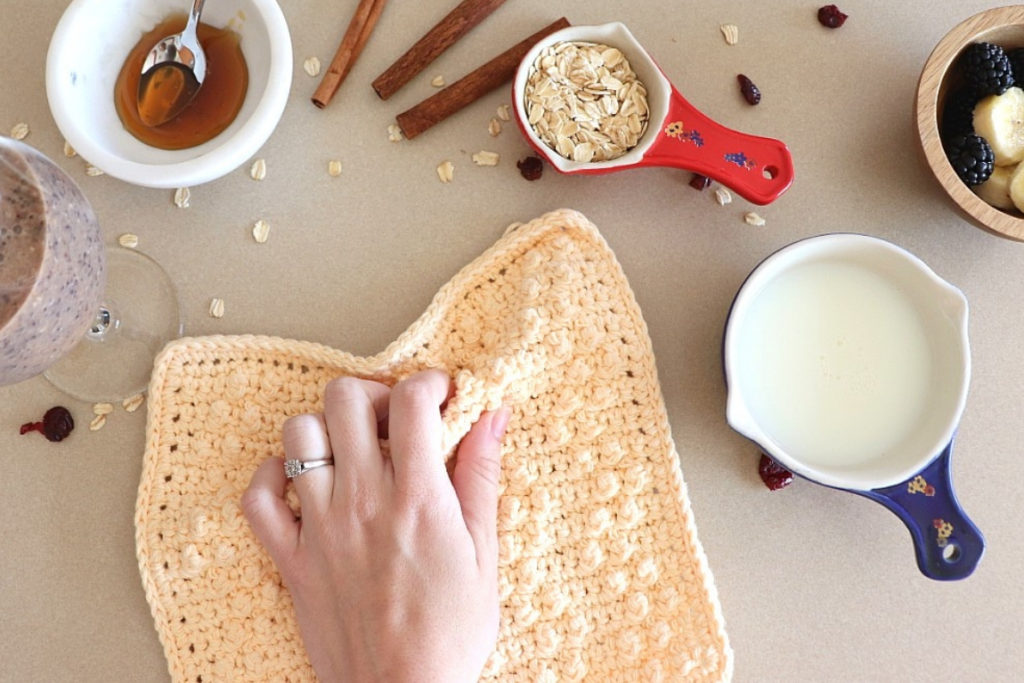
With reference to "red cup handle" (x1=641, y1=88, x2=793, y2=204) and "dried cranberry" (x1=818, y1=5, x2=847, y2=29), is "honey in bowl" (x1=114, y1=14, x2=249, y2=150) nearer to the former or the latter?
"red cup handle" (x1=641, y1=88, x2=793, y2=204)

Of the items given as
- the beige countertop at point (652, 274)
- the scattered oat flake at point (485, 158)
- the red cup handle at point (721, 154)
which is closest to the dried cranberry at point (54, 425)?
the beige countertop at point (652, 274)

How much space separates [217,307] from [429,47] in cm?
37

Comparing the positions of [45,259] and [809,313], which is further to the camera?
[809,313]

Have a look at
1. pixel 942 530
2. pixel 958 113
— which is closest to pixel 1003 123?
pixel 958 113

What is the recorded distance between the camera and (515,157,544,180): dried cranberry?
89 cm

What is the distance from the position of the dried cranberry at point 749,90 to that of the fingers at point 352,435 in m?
0.54

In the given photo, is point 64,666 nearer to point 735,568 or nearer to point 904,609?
point 735,568

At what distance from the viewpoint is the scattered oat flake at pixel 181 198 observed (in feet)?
2.88

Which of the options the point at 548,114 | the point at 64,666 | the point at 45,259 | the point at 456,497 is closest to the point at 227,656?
the point at 64,666

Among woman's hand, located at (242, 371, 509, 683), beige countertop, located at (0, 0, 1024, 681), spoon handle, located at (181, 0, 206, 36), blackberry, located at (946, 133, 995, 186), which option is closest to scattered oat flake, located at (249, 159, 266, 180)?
beige countertop, located at (0, 0, 1024, 681)

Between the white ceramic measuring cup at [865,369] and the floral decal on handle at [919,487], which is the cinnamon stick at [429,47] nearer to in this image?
the white ceramic measuring cup at [865,369]

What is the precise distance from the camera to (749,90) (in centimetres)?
90

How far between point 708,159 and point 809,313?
0.64 ft

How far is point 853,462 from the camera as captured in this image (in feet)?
2.73
